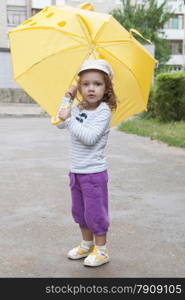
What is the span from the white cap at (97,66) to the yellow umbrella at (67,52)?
153 mm

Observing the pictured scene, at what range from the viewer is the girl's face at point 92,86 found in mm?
Answer: 3389

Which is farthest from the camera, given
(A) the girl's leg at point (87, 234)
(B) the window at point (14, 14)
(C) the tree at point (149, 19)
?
(B) the window at point (14, 14)

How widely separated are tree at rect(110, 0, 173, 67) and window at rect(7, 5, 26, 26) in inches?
334

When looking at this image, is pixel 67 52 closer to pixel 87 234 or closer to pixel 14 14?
pixel 87 234

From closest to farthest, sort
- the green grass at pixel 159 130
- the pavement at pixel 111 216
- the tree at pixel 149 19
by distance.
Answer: the pavement at pixel 111 216, the green grass at pixel 159 130, the tree at pixel 149 19

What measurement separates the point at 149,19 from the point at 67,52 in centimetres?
3538

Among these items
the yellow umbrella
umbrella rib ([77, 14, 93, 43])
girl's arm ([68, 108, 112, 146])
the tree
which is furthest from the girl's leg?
the tree

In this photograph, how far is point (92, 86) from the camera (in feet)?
11.1

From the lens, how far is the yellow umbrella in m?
3.49

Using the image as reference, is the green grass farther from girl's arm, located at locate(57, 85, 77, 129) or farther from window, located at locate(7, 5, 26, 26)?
window, located at locate(7, 5, 26, 26)

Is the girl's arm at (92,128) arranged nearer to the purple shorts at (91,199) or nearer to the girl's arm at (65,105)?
the girl's arm at (65,105)

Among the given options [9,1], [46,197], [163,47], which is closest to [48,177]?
[46,197]

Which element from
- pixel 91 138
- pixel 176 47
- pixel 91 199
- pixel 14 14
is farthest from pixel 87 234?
pixel 176 47

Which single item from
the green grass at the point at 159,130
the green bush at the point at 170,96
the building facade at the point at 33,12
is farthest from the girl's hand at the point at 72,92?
the building facade at the point at 33,12
